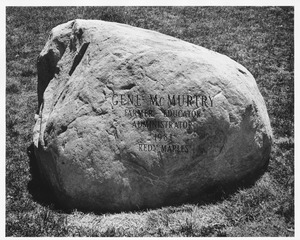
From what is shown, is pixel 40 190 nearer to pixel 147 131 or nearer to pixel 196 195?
pixel 147 131

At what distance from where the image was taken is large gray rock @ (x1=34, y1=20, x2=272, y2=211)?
580 centimetres

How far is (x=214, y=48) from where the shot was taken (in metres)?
11.2

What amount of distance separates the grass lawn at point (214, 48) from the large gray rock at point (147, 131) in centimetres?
35

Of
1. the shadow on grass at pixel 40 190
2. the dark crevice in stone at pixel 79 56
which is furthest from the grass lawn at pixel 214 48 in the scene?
the dark crevice in stone at pixel 79 56

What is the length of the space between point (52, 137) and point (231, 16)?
9.11 m

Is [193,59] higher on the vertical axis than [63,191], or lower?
higher

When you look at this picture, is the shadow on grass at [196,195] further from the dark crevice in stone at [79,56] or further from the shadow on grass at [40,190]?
the dark crevice in stone at [79,56]

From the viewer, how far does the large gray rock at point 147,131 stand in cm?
580

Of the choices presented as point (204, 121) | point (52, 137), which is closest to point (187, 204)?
point (204, 121)

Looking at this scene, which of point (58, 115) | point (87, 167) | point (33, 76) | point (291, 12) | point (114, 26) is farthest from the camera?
point (291, 12)

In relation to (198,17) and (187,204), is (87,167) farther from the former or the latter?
(198,17)

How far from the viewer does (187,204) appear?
6016 millimetres

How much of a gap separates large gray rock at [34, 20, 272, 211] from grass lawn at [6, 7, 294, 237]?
35 cm

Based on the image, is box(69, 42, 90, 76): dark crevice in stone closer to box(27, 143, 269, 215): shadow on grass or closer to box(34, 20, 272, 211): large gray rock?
box(34, 20, 272, 211): large gray rock
